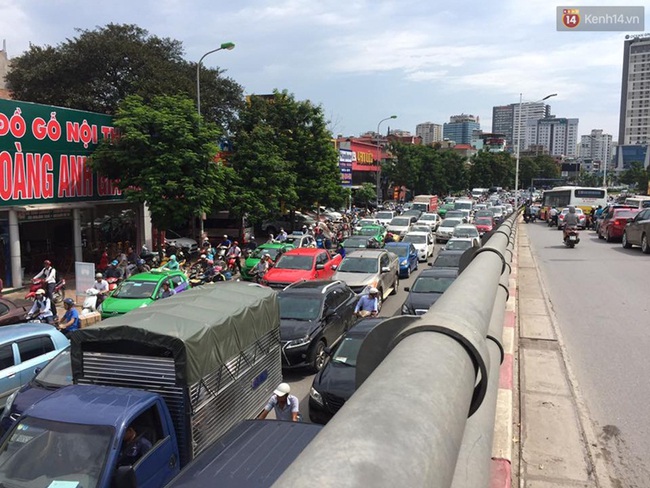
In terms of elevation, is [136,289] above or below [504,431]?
below

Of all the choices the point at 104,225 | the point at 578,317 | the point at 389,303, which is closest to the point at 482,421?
the point at 578,317

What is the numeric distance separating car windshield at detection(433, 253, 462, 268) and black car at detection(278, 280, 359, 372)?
5129 millimetres

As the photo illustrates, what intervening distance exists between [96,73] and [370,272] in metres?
32.7

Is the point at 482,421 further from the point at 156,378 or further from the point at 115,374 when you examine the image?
the point at 115,374

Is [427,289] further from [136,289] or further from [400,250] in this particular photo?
[400,250]

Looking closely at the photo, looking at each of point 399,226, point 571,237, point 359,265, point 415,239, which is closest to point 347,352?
point 359,265

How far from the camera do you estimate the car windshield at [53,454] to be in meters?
5.08

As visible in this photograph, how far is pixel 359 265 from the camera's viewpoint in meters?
17.6

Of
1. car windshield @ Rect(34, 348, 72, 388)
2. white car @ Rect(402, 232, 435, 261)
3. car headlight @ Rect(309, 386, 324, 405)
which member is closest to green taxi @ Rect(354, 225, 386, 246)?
white car @ Rect(402, 232, 435, 261)

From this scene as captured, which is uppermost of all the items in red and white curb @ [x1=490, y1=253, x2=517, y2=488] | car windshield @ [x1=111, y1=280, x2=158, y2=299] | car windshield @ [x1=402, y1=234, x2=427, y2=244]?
red and white curb @ [x1=490, y1=253, x2=517, y2=488]

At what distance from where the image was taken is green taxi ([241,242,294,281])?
21281 millimetres

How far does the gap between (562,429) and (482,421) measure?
354 cm

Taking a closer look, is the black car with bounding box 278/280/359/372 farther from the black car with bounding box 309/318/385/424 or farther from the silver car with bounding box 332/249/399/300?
the silver car with bounding box 332/249/399/300

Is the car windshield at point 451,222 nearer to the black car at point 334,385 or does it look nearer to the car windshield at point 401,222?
the car windshield at point 401,222
